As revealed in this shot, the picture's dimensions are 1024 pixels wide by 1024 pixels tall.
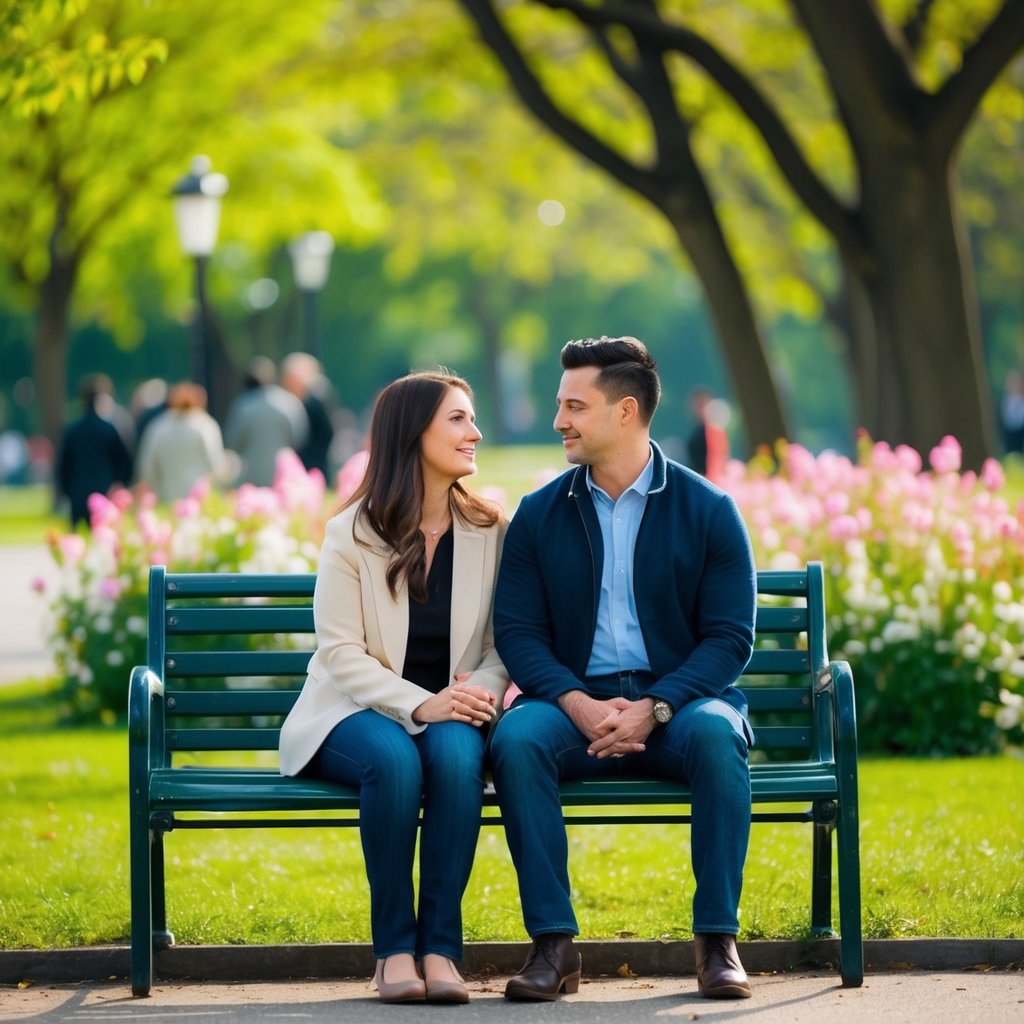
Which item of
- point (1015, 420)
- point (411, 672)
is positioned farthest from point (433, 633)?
point (1015, 420)

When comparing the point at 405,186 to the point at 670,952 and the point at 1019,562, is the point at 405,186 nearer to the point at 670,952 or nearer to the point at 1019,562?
the point at 1019,562

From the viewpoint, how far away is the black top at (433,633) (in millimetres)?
5270

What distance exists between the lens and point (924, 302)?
42.6ft

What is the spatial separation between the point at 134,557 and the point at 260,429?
469 centimetres

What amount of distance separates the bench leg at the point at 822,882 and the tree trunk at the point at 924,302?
26.3 ft

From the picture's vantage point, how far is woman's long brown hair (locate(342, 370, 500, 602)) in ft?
17.2

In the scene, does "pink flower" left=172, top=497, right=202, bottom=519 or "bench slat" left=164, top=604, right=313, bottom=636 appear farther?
"pink flower" left=172, top=497, right=202, bottom=519

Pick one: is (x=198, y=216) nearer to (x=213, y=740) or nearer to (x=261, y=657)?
(x=261, y=657)

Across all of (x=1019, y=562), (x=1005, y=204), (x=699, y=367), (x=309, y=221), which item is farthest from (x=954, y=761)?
(x=699, y=367)

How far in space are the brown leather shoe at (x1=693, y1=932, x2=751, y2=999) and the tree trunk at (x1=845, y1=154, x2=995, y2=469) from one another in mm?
8637

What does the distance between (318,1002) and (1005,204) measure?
105ft

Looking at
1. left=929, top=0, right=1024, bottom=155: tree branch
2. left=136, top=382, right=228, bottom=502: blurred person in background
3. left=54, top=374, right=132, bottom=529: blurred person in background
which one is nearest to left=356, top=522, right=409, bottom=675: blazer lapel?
left=929, top=0, right=1024, bottom=155: tree branch

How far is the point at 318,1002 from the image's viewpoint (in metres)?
4.89

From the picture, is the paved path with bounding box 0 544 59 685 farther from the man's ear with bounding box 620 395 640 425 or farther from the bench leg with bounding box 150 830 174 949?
the man's ear with bounding box 620 395 640 425
